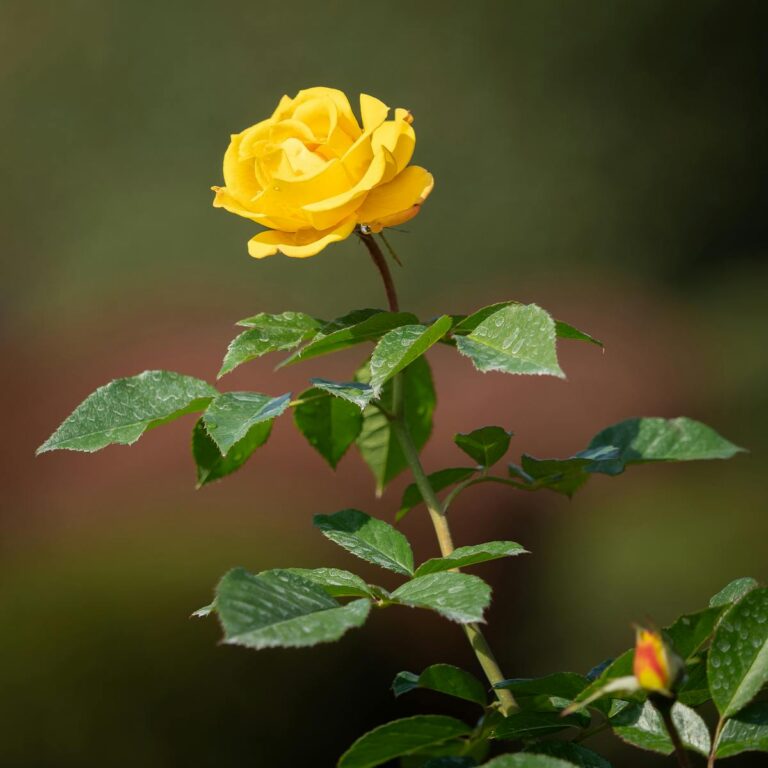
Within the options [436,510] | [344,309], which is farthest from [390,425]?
[344,309]

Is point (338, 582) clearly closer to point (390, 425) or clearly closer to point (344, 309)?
point (390, 425)

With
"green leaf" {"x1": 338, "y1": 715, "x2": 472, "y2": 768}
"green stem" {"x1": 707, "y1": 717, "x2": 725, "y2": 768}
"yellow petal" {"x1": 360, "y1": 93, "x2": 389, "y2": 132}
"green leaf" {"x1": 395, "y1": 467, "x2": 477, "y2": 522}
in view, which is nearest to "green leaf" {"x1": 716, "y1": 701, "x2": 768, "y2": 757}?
"green stem" {"x1": 707, "y1": 717, "x2": 725, "y2": 768}

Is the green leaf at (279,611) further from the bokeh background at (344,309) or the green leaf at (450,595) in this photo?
the bokeh background at (344,309)

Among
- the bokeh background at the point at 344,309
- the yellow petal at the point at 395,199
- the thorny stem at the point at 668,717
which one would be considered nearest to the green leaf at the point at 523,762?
the thorny stem at the point at 668,717

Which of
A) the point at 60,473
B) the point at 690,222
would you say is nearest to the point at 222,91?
the point at 690,222

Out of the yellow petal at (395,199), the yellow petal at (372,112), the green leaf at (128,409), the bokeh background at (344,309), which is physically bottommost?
the bokeh background at (344,309)

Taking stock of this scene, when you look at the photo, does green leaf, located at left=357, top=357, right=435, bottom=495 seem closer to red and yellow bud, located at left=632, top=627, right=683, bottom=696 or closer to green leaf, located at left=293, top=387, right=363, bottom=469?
green leaf, located at left=293, top=387, right=363, bottom=469

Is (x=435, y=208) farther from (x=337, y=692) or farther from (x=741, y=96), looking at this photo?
(x=337, y=692)
